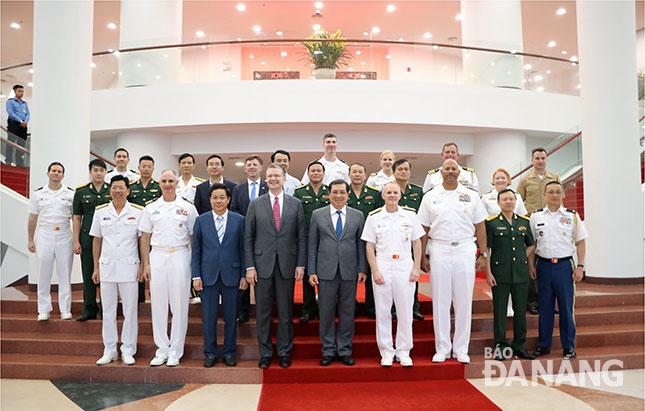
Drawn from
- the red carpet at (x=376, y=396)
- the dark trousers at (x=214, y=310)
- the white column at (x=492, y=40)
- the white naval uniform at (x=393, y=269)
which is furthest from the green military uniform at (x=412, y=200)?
the white column at (x=492, y=40)

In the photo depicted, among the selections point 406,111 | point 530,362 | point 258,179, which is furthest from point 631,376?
point 406,111

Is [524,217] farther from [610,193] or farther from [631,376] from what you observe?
[610,193]

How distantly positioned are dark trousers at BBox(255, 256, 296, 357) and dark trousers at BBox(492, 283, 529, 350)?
201cm

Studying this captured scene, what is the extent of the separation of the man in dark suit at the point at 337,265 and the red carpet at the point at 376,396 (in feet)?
1.02

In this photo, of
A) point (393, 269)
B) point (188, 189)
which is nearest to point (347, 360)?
point (393, 269)

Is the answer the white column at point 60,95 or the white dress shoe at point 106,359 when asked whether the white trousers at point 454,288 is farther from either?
the white column at point 60,95

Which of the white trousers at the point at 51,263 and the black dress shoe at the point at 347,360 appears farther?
the white trousers at the point at 51,263

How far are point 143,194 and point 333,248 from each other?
2.62 metres

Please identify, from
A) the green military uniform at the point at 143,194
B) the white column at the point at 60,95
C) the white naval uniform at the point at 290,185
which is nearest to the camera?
the white naval uniform at the point at 290,185

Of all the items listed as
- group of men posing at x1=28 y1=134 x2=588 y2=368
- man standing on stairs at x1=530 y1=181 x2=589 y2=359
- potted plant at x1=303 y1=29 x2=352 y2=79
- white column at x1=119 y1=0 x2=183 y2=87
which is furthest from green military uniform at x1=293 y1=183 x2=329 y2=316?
white column at x1=119 y1=0 x2=183 y2=87

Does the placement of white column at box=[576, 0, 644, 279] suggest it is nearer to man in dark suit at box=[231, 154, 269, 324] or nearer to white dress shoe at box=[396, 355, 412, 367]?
white dress shoe at box=[396, 355, 412, 367]

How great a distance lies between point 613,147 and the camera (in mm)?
6445

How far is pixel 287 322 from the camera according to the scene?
13.2 ft

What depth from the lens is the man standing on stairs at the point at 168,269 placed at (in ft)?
13.3
